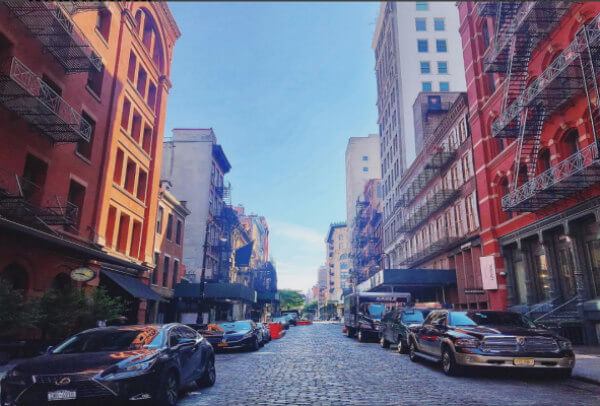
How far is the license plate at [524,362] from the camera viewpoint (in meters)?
9.96

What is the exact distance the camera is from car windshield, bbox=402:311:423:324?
61.0 feet

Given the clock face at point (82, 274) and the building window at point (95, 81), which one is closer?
the clock face at point (82, 274)

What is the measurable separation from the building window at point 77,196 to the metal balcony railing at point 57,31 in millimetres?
5045

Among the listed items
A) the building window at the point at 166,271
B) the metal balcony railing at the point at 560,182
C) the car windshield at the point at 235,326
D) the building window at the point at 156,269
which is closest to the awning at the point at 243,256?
the building window at the point at 166,271

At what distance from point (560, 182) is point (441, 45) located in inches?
1743

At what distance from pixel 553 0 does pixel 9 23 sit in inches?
873

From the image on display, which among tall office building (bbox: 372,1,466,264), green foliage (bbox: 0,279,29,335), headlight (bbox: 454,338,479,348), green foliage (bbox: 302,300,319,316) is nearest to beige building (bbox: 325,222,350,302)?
green foliage (bbox: 302,300,319,316)

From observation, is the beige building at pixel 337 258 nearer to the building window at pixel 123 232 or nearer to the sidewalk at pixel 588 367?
the building window at pixel 123 232

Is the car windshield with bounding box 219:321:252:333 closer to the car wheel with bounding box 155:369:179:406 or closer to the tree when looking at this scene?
the car wheel with bounding box 155:369:179:406

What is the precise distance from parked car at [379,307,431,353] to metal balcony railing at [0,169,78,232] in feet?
44.4

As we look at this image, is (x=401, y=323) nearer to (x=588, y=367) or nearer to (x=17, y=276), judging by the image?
(x=588, y=367)

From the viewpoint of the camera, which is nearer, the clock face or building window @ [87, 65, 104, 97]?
the clock face

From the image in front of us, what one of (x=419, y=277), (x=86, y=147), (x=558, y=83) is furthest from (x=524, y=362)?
(x=419, y=277)

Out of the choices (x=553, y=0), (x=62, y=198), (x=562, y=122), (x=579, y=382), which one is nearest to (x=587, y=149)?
(x=562, y=122)
